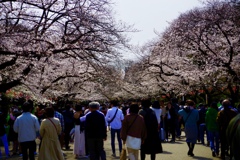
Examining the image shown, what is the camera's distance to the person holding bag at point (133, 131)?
8172 mm

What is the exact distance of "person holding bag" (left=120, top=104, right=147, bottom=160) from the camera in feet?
26.8

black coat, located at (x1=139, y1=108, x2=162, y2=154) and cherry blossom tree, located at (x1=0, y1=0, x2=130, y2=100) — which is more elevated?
cherry blossom tree, located at (x1=0, y1=0, x2=130, y2=100)

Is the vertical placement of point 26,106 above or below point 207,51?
below

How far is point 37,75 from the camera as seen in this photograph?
15.0 meters

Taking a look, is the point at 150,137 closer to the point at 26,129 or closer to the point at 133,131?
the point at 133,131

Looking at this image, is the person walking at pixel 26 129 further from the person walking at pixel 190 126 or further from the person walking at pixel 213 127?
the person walking at pixel 213 127

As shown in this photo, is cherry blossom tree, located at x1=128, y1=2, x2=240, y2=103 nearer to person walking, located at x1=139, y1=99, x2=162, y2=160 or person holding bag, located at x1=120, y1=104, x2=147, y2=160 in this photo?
person walking, located at x1=139, y1=99, x2=162, y2=160

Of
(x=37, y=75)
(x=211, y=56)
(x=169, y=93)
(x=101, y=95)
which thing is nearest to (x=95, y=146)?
(x=37, y=75)

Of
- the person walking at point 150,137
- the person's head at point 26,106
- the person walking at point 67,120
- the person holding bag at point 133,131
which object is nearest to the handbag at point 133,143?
the person holding bag at point 133,131

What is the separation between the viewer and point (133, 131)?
8164 millimetres

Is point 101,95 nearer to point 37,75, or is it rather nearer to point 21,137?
point 37,75

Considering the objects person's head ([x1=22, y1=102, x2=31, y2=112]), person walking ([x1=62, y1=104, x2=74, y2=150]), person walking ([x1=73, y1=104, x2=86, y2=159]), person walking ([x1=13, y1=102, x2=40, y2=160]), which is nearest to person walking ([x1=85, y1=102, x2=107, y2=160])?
person walking ([x1=13, y1=102, x2=40, y2=160])

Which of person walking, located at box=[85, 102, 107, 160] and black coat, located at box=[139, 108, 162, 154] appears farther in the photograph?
black coat, located at box=[139, 108, 162, 154]

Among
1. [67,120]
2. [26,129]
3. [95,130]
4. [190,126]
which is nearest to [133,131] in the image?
[95,130]
